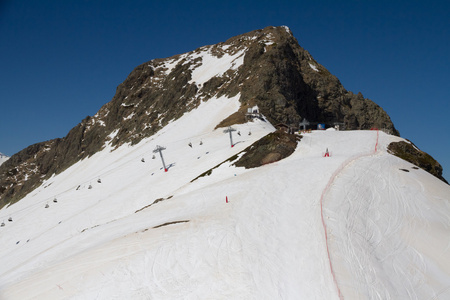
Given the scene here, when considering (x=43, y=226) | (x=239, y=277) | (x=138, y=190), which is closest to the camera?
(x=239, y=277)

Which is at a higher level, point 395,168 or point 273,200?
point 273,200

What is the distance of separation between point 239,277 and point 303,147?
73.5 ft

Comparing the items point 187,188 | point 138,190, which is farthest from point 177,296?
point 138,190

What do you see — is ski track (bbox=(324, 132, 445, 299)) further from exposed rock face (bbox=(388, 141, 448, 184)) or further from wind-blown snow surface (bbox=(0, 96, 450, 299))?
exposed rock face (bbox=(388, 141, 448, 184))

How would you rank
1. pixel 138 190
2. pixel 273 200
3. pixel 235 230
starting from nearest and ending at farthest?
pixel 235 230
pixel 273 200
pixel 138 190

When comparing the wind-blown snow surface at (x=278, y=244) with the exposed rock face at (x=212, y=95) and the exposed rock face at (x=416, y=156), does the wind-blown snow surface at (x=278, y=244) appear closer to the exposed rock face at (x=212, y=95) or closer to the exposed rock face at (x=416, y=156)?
the exposed rock face at (x=416, y=156)

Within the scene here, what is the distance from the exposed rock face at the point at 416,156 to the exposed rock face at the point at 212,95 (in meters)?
30.5

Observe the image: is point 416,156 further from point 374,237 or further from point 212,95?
point 212,95

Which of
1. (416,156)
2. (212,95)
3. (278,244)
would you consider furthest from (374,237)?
(212,95)

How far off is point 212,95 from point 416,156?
6293 centimetres

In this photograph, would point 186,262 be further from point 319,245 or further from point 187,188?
point 187,188

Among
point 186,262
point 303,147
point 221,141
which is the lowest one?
point 186,262

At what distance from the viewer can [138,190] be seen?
39.3m

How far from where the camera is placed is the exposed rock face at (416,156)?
31334 mm
